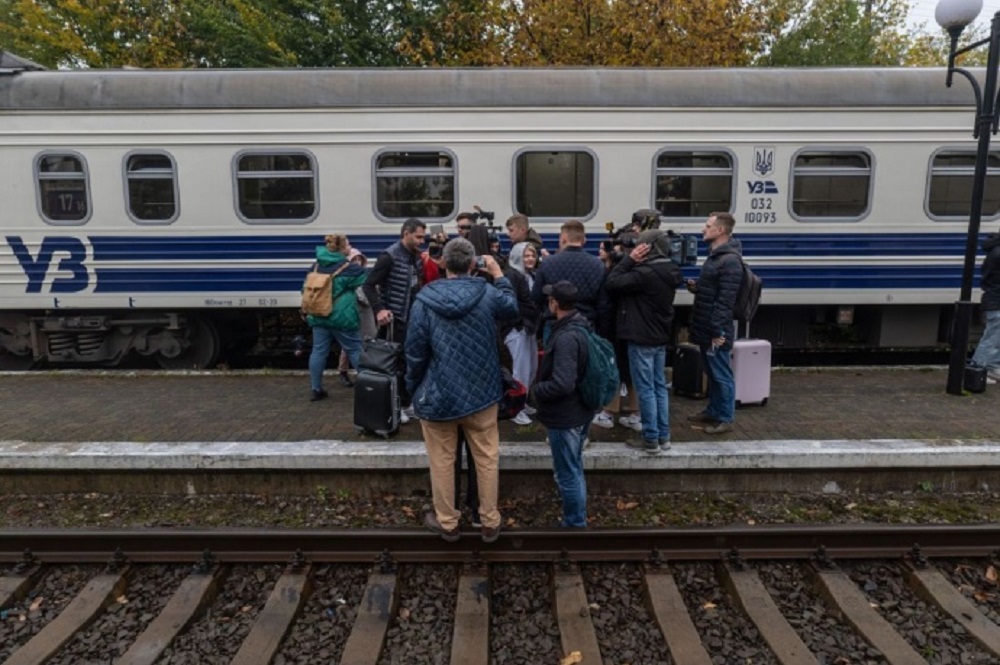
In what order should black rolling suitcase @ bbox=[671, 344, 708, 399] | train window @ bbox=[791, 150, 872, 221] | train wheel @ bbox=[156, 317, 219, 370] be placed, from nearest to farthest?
1. black rolling suitcase @ bbox=[671, 344, 708, 399]
2. train window @ bbox=[791, 150, 872, 221]
3. train wheel @ bbox=[156, 317, 219, 370]

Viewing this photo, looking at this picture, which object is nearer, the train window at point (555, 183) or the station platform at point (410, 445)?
the station platform at point (410, 445)

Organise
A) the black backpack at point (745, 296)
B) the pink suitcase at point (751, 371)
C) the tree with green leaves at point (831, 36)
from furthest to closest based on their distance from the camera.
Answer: the tree with green leaves at point (831, 36), the pink suitcase at point (751, 371), the black backpack at point (745, 296)

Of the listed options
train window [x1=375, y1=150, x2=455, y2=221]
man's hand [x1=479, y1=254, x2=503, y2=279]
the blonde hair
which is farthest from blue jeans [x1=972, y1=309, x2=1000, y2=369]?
the blonde hair

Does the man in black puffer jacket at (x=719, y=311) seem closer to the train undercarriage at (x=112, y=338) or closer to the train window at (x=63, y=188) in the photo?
the train undercarriage at (x=112, y=338)

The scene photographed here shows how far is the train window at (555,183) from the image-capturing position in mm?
8125

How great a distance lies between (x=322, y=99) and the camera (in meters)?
7.98

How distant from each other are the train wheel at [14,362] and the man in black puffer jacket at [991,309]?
11.2 metres

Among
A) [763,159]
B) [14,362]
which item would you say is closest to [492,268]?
[763,159]

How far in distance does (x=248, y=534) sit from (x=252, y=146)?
5162 millimetres

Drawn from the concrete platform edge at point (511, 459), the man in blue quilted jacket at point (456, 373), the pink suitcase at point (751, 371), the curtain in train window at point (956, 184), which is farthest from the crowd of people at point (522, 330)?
the curtain in train window at point (956, 184)

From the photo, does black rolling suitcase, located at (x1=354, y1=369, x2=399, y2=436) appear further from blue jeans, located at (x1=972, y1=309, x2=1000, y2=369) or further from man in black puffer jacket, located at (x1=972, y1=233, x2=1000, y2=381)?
blue jeans, located at (x1=972, y1=309, x2=1000, y2=369)

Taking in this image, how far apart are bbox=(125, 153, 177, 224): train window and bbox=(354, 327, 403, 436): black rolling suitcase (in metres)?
4.02

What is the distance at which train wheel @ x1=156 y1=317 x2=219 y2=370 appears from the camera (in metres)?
8.59

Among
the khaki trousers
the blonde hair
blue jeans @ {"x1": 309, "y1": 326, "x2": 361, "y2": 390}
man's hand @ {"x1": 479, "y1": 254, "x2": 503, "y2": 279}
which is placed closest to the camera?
the khaki trousers
